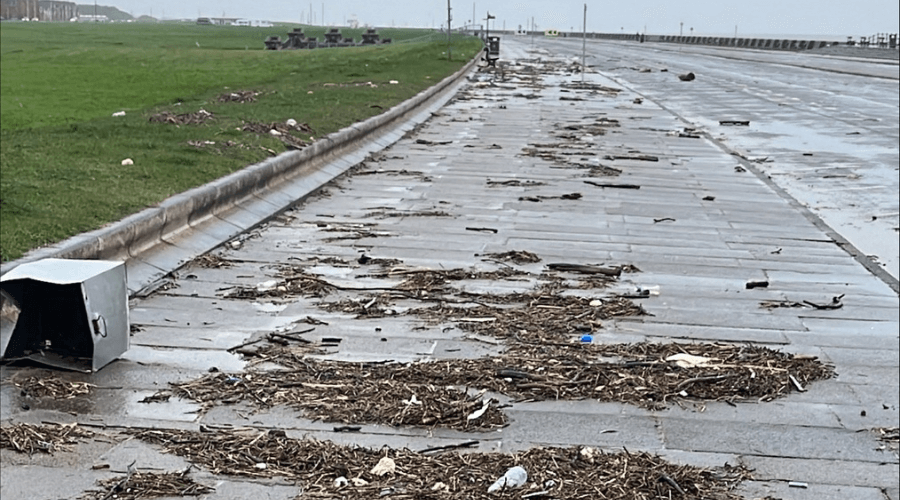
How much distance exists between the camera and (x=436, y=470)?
488 cm

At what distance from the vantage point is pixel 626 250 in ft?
32.9

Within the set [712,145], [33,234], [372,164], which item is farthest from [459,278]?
[712,145]

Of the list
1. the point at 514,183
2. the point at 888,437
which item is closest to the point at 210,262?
the point at 888,437

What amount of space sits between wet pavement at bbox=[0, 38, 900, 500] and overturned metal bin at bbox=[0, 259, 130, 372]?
0.13 m

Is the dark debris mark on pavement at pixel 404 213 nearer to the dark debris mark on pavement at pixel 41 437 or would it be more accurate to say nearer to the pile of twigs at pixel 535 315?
the pile of twigs at pixel 535 315

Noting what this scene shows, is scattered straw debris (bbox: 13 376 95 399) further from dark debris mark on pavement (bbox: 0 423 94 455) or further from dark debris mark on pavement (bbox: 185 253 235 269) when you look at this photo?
dark debris mark on pavement (bbox: 185 253 235 269)

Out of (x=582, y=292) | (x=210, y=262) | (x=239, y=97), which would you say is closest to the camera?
(x=582, y=292)

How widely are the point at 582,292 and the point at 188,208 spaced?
3.61m

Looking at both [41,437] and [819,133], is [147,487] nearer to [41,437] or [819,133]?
[41,437]

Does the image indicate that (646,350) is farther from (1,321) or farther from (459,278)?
(1,321)

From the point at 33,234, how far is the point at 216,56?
5158 centimetres

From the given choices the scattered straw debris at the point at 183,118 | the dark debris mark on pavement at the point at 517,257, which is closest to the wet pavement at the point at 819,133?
the dark debris mark on pavement at the point at 517,257

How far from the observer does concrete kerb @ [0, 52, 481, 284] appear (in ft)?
25.6

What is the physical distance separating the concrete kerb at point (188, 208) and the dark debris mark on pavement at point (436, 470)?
2513 millimetres
